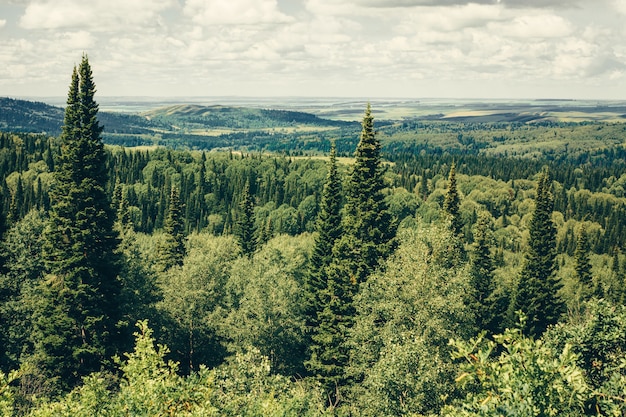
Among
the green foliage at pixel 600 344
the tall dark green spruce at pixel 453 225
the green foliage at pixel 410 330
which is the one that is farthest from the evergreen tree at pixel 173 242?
the green foliage at pixel 600 344

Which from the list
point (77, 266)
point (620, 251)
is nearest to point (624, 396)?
point (77, 266)

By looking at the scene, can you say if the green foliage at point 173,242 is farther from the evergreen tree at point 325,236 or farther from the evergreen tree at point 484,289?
the evergreen tree at point 484,289

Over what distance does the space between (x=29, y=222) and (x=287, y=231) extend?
426 feet

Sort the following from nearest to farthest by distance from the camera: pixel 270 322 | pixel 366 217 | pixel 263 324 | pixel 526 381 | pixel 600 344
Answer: pixel 526 381 → pixel 600 344 → pixel 366 217 → pixel 263 324 → pixel 270 322

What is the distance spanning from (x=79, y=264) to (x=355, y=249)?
2449 cm

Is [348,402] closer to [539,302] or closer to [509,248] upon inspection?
[539,302]

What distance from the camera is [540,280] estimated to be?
8131cm

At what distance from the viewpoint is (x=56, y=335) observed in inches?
1715

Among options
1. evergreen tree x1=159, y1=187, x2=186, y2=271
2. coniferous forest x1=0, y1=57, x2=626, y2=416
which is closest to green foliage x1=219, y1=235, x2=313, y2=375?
coniferous forest x1=0, y1=57, x2=626, y2=416

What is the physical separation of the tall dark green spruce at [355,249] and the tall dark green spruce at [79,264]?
19769 mm

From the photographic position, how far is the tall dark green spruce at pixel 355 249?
53.0 meters

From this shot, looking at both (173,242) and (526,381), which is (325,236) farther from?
(526,381)

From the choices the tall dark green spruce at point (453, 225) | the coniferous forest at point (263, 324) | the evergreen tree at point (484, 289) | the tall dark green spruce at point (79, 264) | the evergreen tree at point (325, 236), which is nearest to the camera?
the coniferous forest at point (263, 324)

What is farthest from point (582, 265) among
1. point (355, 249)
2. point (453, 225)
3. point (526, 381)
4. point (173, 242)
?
point (526, 381)
